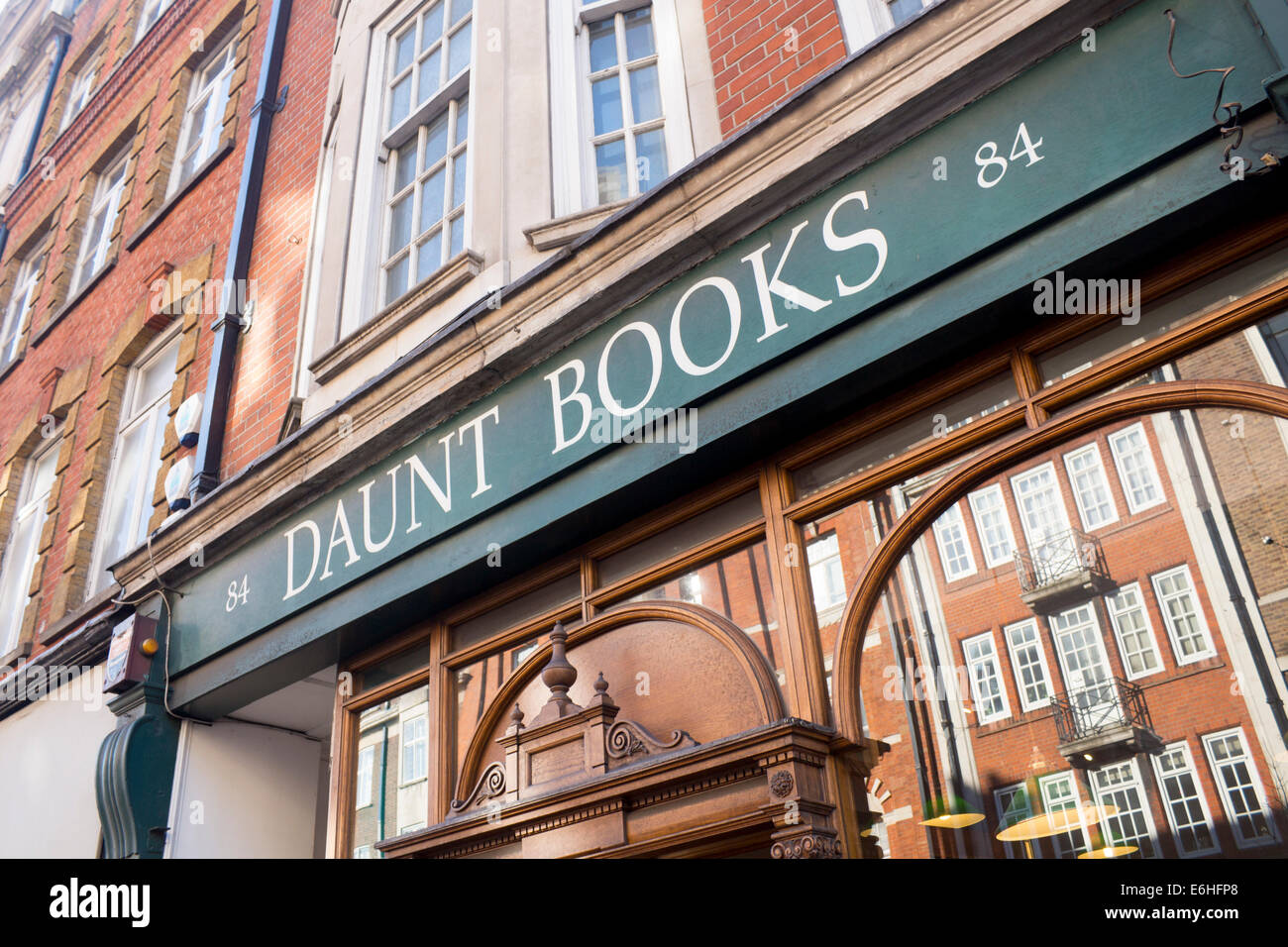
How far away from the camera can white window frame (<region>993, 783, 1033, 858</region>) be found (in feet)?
10.3

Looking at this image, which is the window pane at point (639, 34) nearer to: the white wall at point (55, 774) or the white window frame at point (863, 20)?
the white window frame at point (863, 20)

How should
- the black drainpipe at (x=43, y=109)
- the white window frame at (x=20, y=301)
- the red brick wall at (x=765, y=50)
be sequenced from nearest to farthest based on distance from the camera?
the red brick wall at (x=765, y=50)
the white window frame at (x=20, y=301)
the black drainpipe at (x=43, y=109)

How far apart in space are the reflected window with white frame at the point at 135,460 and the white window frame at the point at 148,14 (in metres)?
5.16

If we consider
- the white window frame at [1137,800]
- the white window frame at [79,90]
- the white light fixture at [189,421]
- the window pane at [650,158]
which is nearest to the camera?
the white window frame at [1137,800]

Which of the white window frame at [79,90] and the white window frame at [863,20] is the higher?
the white window frame at [79,90]

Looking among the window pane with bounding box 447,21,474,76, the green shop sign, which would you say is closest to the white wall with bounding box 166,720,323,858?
the green shop sign

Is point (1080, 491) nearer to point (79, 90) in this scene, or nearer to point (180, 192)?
point (180, 192)

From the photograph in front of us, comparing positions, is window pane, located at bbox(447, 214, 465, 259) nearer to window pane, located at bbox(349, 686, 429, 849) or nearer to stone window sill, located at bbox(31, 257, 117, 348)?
window pane, located at bbox(349, 686, 429, 849)

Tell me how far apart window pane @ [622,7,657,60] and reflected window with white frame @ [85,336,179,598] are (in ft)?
16.3

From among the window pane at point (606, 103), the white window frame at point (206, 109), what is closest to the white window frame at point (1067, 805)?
the window pane at point (606, 103)

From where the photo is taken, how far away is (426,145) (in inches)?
277

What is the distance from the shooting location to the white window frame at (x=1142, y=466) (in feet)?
10.5

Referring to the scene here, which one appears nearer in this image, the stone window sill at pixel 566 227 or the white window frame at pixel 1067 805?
the white window frame at pixel 1067 805

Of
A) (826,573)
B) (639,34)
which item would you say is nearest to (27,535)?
(639,34)
